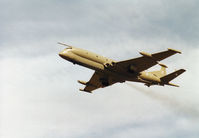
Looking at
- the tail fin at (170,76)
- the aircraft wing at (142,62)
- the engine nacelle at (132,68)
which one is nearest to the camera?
the aircraft wing at (142,62)

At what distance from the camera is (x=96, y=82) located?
210 feet

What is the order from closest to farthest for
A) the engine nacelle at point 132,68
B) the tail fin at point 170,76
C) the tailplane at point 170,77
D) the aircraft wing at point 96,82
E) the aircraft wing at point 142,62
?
the aircraft wing at point 142,62 → the engine nacelle at point 132,68 → the tail fin at point 170,76 → the tailplane at point 170,77 → the aircraft wing at point 96,82

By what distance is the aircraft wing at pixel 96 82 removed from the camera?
6047 cm

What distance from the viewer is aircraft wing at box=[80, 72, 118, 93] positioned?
60.5 meters

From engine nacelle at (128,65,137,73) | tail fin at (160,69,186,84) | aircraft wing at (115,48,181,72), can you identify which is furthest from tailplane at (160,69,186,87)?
engine nacelle at (128,65,137,73)

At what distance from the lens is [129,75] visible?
57.2m

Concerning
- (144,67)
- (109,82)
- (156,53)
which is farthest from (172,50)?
(109,82)

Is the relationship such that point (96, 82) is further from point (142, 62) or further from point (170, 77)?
point (170, 77)

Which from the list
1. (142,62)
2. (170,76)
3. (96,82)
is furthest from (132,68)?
(96,82)

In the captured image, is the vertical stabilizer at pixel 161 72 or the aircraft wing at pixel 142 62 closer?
the aircraft wing at pixel 142 62

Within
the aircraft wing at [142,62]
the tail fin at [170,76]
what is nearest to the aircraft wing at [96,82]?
the aircraft wing at [142,62]

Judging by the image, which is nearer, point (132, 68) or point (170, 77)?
point (132, 68)

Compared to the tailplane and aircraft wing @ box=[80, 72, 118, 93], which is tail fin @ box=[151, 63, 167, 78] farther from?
aircraft wing @ box=[80, 72, 118, 93]

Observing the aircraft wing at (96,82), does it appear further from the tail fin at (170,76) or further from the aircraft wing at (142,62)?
the tail fin at (170,76)
